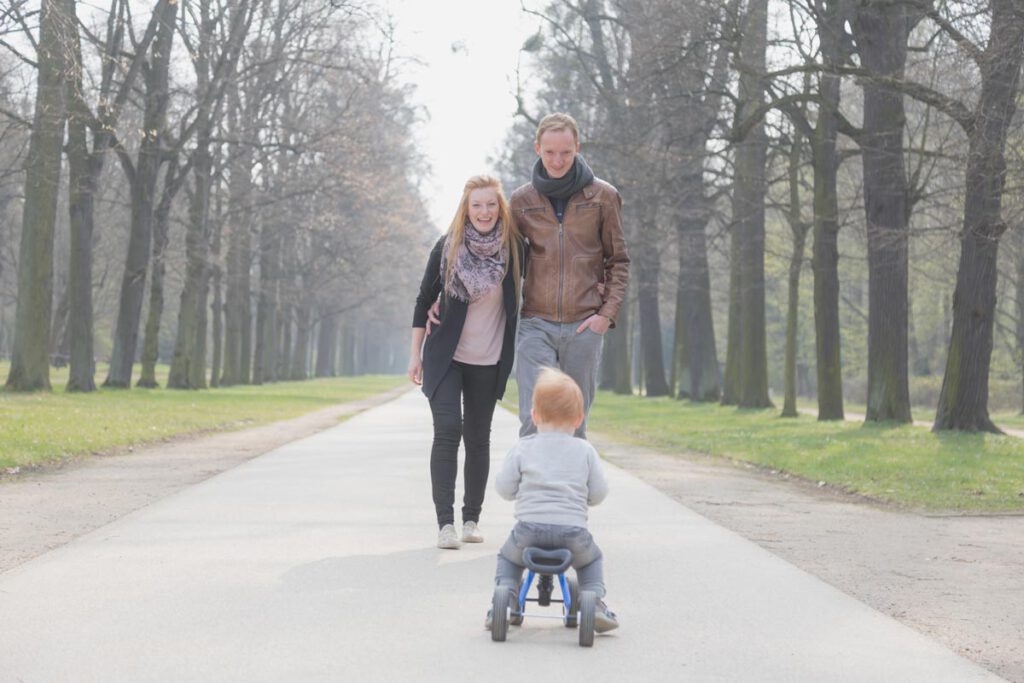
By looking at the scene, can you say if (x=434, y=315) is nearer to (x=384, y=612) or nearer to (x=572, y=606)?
(x=384, y=612)

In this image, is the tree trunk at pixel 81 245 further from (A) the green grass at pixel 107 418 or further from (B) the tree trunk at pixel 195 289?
(B) the tree trunk at pixel 195 289

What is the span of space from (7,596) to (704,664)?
3090 millimetres

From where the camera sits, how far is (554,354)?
6.46 m

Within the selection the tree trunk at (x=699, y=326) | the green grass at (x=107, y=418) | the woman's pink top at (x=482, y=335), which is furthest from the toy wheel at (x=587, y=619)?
the tree trunk at (x=699, y=326)

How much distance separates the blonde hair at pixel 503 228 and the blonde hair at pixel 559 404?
156cm

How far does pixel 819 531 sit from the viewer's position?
908 cm

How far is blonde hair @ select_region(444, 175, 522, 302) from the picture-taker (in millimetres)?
6598

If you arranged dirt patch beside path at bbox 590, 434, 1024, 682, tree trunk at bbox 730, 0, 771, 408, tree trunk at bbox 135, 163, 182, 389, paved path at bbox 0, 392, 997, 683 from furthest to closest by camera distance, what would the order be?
tree trunk at bbox 135, 163, 182, 389, tree trunk at bbox 730, 0, 771, 408, dirt patch beside path at bbox 590, 434, 1024, 682, paved path at bbox 0, 392, 997, 683

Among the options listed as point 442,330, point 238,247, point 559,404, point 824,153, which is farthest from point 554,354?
point 238,247

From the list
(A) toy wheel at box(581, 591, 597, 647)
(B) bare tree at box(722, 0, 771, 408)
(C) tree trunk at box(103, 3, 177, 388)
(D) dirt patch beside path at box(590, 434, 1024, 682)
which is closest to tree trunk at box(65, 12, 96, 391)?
(C) tree trunk at box(103, 3, 177, 388)

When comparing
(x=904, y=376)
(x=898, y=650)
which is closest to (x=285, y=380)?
(x=904, y=376)

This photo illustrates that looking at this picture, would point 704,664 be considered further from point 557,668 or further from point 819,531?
point 819,531

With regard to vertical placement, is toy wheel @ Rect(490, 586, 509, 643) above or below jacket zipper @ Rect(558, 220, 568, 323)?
below

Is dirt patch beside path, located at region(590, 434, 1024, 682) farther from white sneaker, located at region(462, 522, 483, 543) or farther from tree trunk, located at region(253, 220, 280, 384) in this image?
tree trunk, located at region(253, 220, 280, 384)
